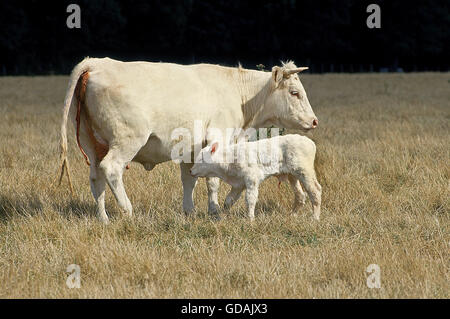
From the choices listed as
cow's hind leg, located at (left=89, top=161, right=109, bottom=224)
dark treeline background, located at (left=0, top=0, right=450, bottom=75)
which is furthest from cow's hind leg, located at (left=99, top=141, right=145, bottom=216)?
dark treeline background, located at (left=0, top=0, right=450, bottom=75)

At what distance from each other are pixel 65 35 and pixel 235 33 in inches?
598

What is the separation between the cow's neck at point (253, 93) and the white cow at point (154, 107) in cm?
1

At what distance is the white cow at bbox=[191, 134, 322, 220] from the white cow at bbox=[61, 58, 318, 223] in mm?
366

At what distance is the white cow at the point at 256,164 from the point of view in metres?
5.96

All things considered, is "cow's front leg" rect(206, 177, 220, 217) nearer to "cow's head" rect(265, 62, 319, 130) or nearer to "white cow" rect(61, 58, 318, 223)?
"white cow" rect(61, 58, 318, 223)

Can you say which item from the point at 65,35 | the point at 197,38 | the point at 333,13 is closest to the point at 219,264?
the point at 65,35

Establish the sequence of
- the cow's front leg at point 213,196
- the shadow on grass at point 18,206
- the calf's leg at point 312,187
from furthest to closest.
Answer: the cow's front leg at point 213,196, the shadow on grass at point 18,206, the calf's leg at point 312,187

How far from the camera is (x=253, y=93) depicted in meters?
6.88

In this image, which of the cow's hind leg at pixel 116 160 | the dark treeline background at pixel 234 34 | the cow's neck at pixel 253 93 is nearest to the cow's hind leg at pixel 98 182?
the cow's hind leg at pixel 116 160

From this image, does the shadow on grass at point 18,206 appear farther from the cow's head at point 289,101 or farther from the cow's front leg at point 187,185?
the cow's head at point 289,101

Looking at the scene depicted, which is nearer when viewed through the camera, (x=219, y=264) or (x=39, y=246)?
(x=219, y=264)

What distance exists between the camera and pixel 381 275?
4.62 m
